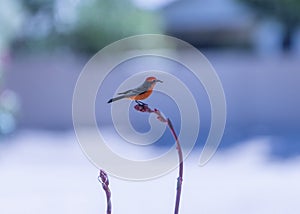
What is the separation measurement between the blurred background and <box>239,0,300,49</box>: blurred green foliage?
0.03 meters

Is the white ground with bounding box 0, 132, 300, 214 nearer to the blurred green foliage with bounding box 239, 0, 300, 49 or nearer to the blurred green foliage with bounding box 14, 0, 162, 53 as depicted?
the blurred green foliage with bounding box 239, 0, 300, 49

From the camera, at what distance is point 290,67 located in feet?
39.6

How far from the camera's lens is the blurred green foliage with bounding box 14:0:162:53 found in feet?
49.5

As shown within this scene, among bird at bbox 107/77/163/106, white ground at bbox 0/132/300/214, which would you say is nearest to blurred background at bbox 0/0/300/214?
white ground at bbox 0/132/300/214

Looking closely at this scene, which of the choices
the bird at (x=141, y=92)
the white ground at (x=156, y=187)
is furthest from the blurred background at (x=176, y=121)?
the bird at (x=141, y=92)

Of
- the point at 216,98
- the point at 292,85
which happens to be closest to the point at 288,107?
the point at 292,85

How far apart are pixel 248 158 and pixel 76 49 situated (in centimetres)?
887

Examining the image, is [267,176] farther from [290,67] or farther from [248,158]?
[290,67]

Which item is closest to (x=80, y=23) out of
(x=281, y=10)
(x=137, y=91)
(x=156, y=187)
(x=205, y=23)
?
(x=281, y=10)

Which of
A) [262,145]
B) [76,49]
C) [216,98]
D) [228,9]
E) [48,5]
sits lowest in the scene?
[216,98]

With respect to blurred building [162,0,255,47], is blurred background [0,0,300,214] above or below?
below

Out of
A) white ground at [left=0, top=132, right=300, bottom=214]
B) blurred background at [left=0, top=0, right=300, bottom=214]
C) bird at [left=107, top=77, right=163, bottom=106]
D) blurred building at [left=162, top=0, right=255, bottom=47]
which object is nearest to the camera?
bird at [left=107, top=77, right=163, bottom=106]

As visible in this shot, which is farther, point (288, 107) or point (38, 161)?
point (288, 107)

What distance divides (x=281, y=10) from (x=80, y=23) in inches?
221
